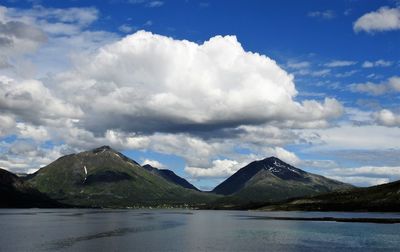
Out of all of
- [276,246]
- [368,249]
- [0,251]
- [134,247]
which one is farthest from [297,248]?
[0,251]

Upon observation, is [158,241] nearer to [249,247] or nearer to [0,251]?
[249,247]

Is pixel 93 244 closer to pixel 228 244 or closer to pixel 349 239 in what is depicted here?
pixel 228 244

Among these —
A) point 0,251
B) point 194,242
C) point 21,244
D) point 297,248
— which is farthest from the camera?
point 194,242

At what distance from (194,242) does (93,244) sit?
27.1 m

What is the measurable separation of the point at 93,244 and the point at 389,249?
237 feet

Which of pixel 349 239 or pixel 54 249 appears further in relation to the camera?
pixel 349 239

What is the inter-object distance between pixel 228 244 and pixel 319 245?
75.2ft

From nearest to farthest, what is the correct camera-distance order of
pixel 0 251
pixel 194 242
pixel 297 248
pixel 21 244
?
pixel 0 251
pixel 297 248
pixel 21 244
pixel 194 242

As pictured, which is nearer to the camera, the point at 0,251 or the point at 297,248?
the point at 0,251

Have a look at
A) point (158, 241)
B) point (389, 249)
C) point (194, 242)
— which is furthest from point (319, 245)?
point (158, 241)

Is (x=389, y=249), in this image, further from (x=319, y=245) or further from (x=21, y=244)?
(x=21, y=244)


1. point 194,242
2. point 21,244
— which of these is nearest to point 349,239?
point 194,242

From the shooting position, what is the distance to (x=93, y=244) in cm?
12406

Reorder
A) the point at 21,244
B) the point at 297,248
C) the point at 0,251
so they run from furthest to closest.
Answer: the point at 21,244
the point at 297,248
the point at 0,251
